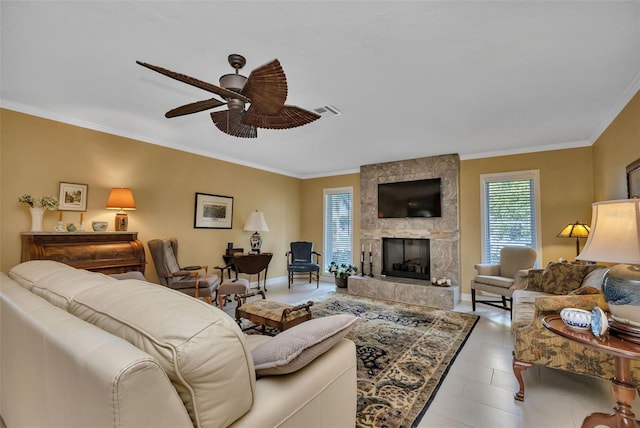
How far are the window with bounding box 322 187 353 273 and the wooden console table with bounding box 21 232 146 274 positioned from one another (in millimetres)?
3875

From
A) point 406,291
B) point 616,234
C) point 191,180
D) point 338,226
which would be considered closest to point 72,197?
point 191,180

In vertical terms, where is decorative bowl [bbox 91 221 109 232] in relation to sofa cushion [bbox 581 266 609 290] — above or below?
above

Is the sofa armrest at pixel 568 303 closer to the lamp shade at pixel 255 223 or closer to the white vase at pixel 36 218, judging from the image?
the lamp shade at pixel 255 223

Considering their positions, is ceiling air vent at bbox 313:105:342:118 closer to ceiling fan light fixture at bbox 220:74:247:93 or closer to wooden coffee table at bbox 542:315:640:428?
ceiling fan light fixture at bbox 220:74:247:93

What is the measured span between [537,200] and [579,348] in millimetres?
3063

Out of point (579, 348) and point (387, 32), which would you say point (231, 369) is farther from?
point (579, 348)

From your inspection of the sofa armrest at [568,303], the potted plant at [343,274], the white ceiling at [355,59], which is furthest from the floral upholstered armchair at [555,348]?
the potted plant at [343,274]

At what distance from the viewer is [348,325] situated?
1.27 metres

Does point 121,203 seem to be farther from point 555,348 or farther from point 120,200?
point 555,348

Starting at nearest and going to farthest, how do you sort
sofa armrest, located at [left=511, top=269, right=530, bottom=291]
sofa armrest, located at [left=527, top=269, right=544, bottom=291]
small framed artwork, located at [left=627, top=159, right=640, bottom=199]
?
small framed artwork, located at [left=627, top=159, right=640, bottom=199] < sofa armrest, located at [left=527, top=269, right=544, bottom=291] < sofa armrest, located at [left=511, top=269, right=530, bottom=291]

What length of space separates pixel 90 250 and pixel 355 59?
141 inches

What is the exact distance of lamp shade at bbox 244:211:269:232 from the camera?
5.39 metres

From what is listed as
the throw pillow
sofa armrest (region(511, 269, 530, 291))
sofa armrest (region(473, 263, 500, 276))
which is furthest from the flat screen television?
the throw pillow

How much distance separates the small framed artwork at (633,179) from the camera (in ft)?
8.25
